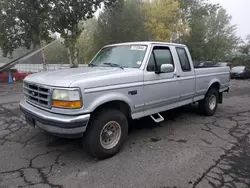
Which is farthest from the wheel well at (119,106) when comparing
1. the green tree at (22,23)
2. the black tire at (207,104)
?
the green tree at (22,23)

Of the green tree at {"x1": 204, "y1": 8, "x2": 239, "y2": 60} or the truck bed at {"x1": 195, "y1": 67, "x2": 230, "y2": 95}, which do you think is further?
the green tree at {"x1": 204, "y1": 8, "x2": 239, "y2": 60}

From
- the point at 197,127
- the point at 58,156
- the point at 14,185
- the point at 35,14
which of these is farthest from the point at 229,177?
the point at 35,14

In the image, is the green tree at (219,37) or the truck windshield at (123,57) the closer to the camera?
the truck windshield at (123,57)

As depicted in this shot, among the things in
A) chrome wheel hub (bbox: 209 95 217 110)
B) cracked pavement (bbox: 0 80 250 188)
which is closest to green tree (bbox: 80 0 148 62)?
chrome wheel hub (bbox: 209 95 217 110)

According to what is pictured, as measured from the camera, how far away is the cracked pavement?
2930 mm

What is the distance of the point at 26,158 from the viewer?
3594 millimetres

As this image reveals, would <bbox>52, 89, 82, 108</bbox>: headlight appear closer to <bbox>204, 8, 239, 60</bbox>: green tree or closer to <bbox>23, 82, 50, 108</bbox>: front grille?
<bbox>23, 82, 50, 108</bbox>: front grille

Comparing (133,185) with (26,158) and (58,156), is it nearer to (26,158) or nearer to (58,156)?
(58,156)

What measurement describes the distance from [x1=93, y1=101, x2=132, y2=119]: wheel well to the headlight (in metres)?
0.46

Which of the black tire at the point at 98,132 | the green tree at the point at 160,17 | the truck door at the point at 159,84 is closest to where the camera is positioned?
the black tire at the point at 98,132

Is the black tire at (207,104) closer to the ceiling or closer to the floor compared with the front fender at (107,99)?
closer to the floor

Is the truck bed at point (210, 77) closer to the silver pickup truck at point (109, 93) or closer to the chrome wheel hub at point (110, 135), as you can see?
the silver pickup truck at point (109, 93)

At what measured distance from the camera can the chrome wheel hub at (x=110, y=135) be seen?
11.5ft

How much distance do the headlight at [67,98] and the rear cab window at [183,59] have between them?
2897 millimetres
